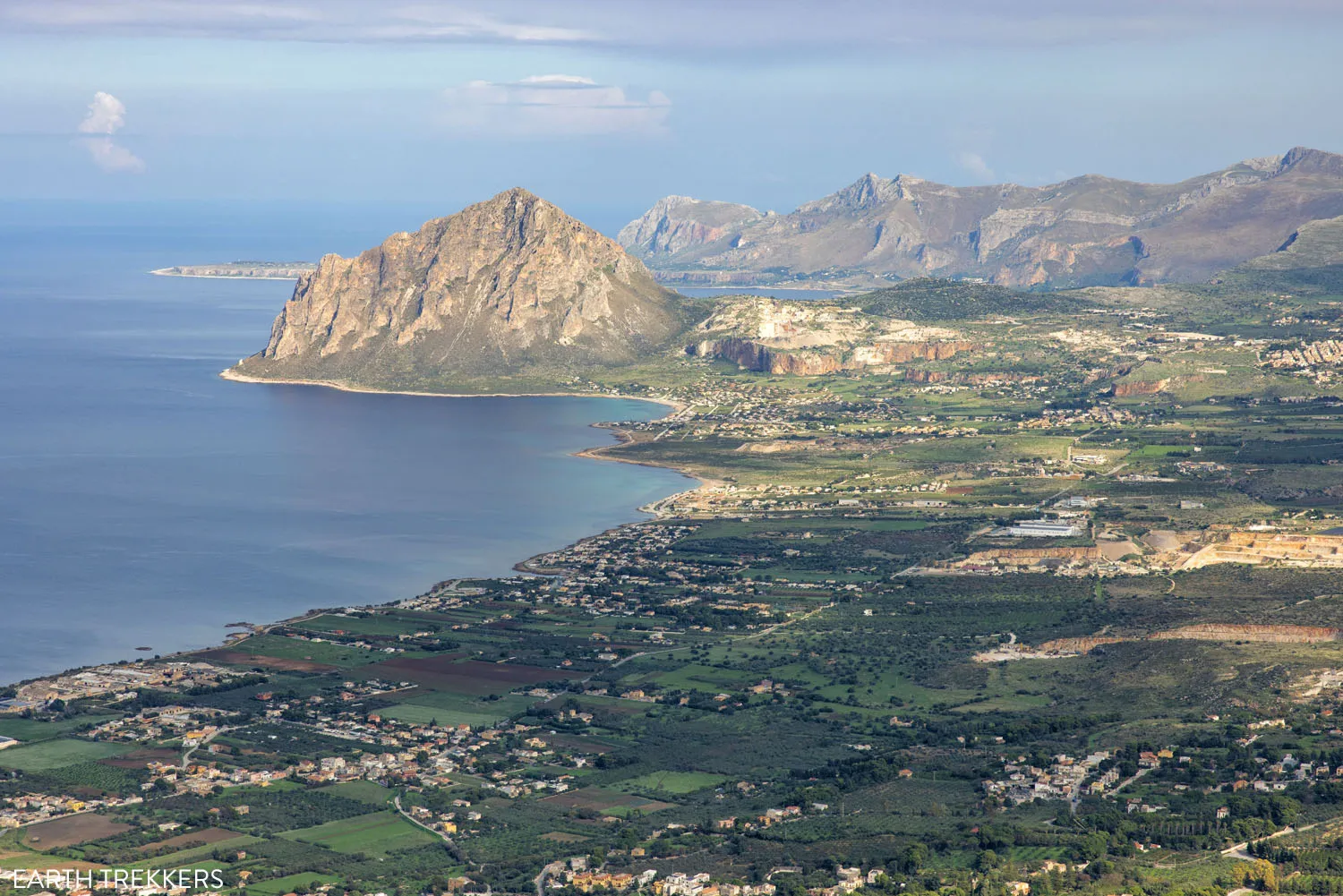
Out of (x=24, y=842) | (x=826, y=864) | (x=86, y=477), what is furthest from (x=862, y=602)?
(x=86, y=477)

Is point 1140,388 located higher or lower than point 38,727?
higher

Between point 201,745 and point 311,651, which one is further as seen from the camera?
point 311,651

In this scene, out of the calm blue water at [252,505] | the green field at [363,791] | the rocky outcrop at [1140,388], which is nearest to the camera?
the green field at [363,791]

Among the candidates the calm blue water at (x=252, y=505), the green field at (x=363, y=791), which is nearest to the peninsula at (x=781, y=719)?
the green field at (x=363, y=791)

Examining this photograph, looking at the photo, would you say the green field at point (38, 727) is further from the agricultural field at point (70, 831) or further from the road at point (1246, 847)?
the road at point (1246, 847)

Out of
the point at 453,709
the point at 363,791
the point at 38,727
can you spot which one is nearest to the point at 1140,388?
the point at 453,709

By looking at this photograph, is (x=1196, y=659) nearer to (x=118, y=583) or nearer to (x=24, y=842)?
(x=24, y=842)

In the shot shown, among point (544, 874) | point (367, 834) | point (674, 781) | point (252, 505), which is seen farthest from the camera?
point (252, 505)

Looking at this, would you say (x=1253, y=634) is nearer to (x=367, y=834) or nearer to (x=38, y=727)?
(x=367, y=834)

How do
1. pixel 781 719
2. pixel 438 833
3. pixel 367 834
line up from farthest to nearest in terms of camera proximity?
pixel 781 719 < pixel 438 833 < pixel 367 834
